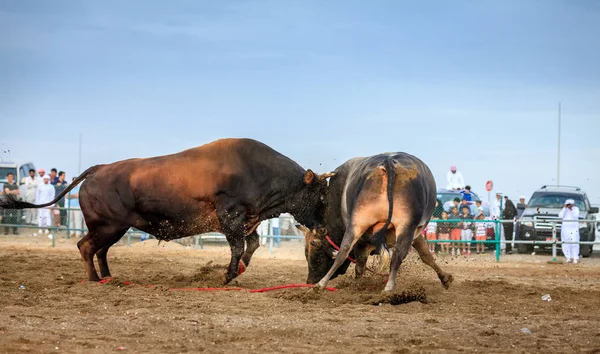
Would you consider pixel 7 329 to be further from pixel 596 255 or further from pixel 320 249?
pixel 596 255

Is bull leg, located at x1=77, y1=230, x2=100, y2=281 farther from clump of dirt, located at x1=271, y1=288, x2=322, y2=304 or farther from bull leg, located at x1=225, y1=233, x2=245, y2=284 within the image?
clump of dirt, located at x1=271, y1=288, x2=322, y2=304

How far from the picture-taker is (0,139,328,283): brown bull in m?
10.9

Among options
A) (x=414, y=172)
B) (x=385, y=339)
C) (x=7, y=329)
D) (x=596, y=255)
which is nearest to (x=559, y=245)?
(x=596, y=255)

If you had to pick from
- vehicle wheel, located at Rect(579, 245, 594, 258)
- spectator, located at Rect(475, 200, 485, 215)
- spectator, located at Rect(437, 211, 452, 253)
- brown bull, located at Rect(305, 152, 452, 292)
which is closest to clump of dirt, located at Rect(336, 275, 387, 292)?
brown bull, located at Rect(305, 152, 452, 292)

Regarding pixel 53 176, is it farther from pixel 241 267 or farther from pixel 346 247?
pixel 346 247

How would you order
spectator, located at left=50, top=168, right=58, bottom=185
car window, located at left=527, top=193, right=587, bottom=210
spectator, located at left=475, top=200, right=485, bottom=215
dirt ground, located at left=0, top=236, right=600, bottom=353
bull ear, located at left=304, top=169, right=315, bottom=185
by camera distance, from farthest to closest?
spectator, located at left=50, top=168, right=58, bottom=185 < car window, located at left=527, top=193, right=587, bottom=210 < spectator, located at left=475, top=200, right=485, bottom=215 < bull ear, located at left=304, top=169, right=315, bottom=185 < dirt ground, located at left=0, top=236, right=600, bottom=353

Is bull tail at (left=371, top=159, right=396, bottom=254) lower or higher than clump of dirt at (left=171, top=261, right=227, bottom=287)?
higher

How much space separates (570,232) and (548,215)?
213 cm

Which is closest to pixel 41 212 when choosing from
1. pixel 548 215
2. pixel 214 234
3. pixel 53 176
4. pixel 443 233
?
pixel 53 176

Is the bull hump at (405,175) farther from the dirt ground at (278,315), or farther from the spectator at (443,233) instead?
the spectator at (443,233)

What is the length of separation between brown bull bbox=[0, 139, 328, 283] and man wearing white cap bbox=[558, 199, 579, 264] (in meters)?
9.20

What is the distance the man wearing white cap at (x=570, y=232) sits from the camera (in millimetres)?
18453

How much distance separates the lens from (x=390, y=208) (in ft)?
29.5

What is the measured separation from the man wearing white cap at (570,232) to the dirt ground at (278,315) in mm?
5254
